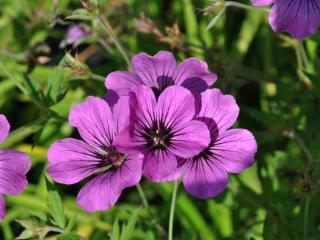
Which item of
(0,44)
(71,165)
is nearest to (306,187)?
(71,165)

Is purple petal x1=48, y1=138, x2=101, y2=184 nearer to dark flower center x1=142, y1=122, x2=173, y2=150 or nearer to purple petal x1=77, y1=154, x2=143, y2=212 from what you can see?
purple petal x1=77, y1=154, x2=143, y2=212

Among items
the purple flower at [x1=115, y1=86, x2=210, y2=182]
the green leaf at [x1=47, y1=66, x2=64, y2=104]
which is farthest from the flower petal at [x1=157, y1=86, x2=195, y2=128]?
the green leaf at [x1=47, y1=66, x2=64, y2=104]

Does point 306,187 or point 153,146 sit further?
point 306,187

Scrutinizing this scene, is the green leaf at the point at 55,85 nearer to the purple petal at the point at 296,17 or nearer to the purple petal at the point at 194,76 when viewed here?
the purple petal at the point at 194,76

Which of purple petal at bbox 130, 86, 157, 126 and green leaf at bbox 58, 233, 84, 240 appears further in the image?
green leaf at bbox 58, 233, 84, 240

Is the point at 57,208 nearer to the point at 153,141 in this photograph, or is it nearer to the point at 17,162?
the point at 17,162

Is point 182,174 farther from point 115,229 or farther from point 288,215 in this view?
point 288,215
